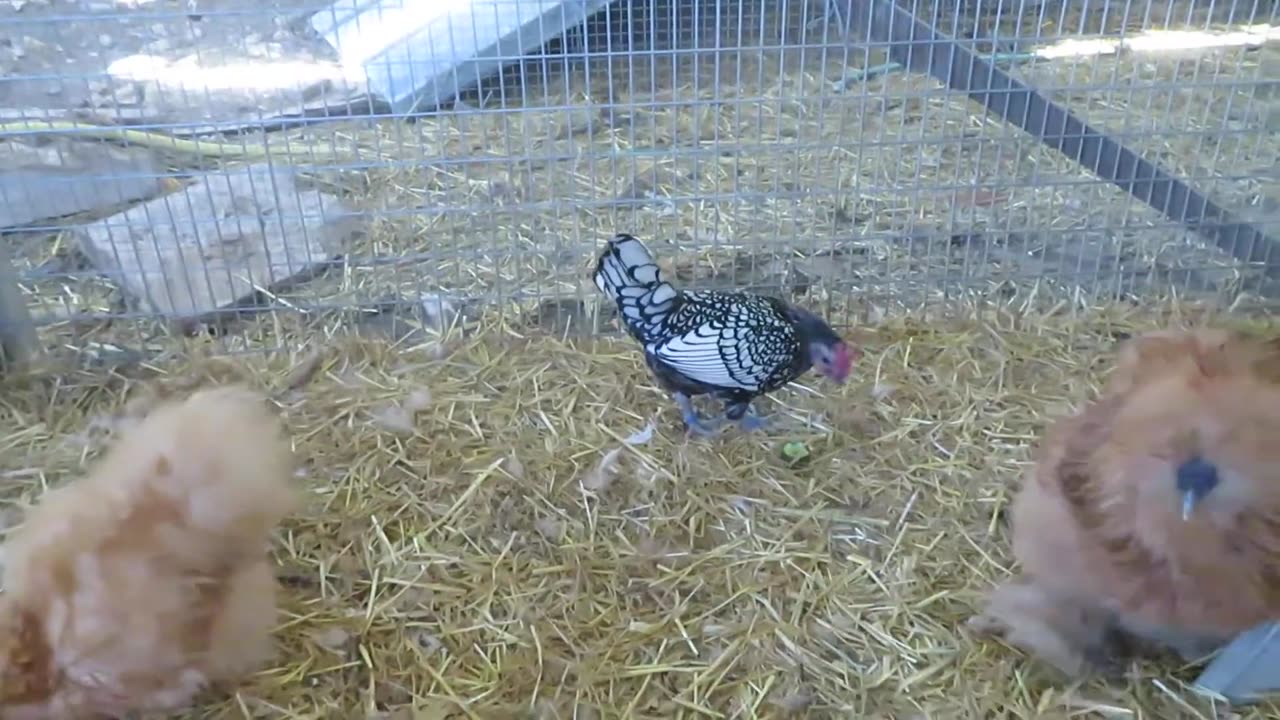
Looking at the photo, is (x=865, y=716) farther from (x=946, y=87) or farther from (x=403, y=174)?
(x=403, y=174)

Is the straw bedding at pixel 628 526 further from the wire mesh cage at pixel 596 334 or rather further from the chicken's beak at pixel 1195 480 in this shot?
the chicken's beak at pixel 1195 480

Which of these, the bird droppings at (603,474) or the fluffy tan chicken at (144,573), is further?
→ the bird droppings at (603,474)

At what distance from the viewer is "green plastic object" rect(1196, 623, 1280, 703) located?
1936 mm

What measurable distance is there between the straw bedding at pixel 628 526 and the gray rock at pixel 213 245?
12.6 inches

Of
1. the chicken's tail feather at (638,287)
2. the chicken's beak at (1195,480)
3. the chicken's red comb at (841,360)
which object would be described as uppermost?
the chicken's beak at (1195,480)

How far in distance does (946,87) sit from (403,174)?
6.56ft

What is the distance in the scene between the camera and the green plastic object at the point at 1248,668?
1.94 m

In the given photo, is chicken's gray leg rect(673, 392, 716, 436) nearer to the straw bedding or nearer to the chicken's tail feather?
the straw bedding

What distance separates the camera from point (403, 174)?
392 centimetres

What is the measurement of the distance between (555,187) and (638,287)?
110 cm

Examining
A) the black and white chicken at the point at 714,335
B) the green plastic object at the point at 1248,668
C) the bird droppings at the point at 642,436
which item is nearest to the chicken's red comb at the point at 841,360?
the black and white chicken at the point at 714,335

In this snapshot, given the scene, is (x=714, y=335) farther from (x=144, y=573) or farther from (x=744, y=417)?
(x=144, y=573)

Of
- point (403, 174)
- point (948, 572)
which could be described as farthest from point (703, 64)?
point (948, 572)

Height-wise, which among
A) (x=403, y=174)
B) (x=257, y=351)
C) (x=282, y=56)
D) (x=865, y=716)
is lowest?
(x=865, y=716)
